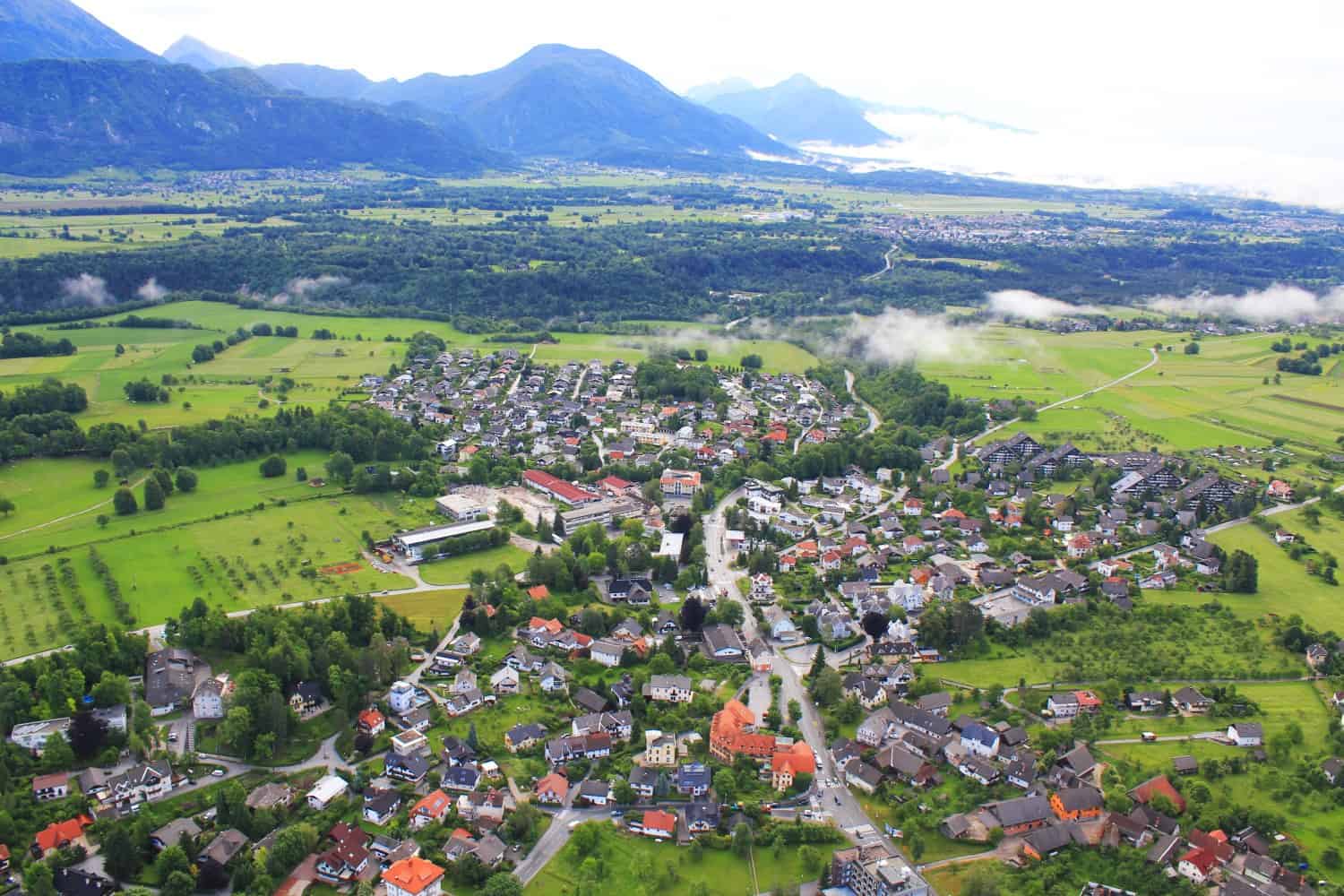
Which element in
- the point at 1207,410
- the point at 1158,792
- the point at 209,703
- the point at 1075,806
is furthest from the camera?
the point at 1207,410

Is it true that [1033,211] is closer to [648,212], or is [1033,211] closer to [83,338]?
[648,212]

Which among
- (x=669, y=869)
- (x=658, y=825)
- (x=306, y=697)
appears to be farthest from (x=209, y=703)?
(x=669, y=869)

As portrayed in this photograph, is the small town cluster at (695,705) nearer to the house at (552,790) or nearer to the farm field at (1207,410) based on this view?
the house at (552,790)

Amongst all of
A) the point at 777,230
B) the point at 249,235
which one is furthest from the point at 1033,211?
the point at 249,235

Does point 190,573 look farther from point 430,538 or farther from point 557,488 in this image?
point 557,488

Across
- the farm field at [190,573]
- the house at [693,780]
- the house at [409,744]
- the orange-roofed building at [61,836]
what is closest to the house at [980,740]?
the house at [693,780]

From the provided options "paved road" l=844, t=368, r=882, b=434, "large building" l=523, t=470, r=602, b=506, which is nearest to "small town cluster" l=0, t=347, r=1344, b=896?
"large building" l=523, t=470, r=602, b=506

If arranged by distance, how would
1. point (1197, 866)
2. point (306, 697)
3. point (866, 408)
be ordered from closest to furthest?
point (1197, 866) < point (306, 697) < point (866, 408)
